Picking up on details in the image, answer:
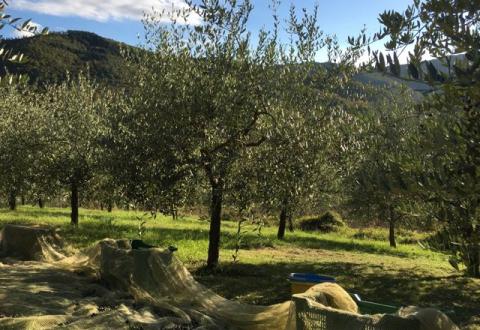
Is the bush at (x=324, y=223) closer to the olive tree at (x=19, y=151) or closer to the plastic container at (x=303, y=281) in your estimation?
the olive tree at (x=19, y=151)

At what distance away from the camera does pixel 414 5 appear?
18.5 feet

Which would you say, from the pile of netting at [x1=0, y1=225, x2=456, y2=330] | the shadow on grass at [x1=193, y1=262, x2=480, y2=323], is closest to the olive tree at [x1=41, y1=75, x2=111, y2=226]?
the shadow on grass at [x1=193, y1=262, x2=480, y2=323]

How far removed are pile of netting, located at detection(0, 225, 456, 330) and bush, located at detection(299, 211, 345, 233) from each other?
30.3m

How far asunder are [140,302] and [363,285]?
8520 mm

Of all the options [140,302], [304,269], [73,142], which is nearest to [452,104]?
[140,302]

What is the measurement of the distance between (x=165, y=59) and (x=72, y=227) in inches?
536

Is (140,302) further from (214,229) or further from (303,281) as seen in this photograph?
(214,229)

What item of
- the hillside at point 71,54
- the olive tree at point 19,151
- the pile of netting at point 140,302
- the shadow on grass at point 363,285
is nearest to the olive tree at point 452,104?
the pile of netting at point 140,302

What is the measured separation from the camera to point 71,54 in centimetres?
15512

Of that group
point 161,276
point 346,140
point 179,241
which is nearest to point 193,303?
point 161,276

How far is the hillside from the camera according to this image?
132 m

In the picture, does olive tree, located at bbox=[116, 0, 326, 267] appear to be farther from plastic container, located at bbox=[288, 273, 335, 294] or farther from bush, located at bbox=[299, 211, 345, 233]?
bush, located at bbox=[299, 211, 345, 233]

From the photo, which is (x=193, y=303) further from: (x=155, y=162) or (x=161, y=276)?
(x=155, y=162)

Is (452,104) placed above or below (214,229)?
above
